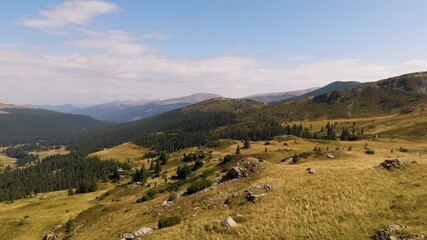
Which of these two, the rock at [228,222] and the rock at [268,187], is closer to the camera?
the rock at [228,222]

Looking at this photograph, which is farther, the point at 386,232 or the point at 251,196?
the point at 251,196

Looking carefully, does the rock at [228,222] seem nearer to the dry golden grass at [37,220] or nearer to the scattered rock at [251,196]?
the scattered rock at [251,196]

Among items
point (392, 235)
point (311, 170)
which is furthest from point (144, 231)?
point (311, 170)

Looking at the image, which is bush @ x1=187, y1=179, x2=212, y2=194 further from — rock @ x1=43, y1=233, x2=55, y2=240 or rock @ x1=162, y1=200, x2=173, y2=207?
rock @ x1=43, y1=233, x2=55, y2=240

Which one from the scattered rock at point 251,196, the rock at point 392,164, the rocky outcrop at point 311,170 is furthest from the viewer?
the rocky outcrop at point 311,170

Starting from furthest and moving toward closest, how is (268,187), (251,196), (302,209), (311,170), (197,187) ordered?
(197,187), (311,170), (268,187), (251,196), (302,209)

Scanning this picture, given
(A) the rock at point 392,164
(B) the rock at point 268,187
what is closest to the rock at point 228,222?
(B) the rock at point 268,187

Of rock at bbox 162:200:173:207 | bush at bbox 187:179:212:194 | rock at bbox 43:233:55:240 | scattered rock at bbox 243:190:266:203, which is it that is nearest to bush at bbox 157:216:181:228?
scattered rock at bbox 243:190:266:203

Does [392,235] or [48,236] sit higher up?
[392,235]

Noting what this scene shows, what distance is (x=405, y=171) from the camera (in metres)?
54.1

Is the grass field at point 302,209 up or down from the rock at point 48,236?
up

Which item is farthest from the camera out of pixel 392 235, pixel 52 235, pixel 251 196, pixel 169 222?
pixel 52 235

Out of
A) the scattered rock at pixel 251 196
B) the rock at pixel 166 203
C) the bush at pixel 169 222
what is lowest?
the rock at pixel 166 203

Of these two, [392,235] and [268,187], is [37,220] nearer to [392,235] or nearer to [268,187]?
[268,187]
